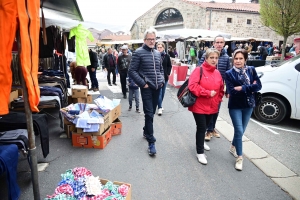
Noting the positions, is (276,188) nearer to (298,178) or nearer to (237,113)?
(298,178)

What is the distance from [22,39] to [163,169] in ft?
8.43

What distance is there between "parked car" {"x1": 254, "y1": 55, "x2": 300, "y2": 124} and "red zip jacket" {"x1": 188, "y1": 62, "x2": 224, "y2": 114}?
2610 mm

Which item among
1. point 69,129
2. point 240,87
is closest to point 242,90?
point 240,87

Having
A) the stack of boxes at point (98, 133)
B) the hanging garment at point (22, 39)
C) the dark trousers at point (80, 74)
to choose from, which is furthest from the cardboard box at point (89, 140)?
the dark trousers at point (80, 74)

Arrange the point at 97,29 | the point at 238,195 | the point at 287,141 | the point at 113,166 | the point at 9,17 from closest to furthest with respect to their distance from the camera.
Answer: the point at 9,17, the point at 238,195, the point at 113,166, the point at 287,141, the point at 97,29

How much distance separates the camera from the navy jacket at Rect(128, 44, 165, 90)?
147 inches

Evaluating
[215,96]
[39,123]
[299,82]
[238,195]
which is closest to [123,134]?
[39,123]

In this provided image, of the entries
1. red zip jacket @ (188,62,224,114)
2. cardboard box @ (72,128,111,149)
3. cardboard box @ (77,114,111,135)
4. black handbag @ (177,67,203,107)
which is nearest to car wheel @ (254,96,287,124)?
red zip jacket @ (188,62,224,114)

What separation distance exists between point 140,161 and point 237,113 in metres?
1.71

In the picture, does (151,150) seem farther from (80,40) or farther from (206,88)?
(80,40)

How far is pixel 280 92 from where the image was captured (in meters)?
5.27

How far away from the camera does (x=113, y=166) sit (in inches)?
139

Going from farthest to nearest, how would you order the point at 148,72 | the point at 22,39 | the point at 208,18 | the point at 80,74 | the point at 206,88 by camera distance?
1. the point at 208,18
2. the point at 80,74
3. the point at 148,72
4. the point at 206,88
5. the point at 22,39

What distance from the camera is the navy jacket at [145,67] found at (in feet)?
12.3
